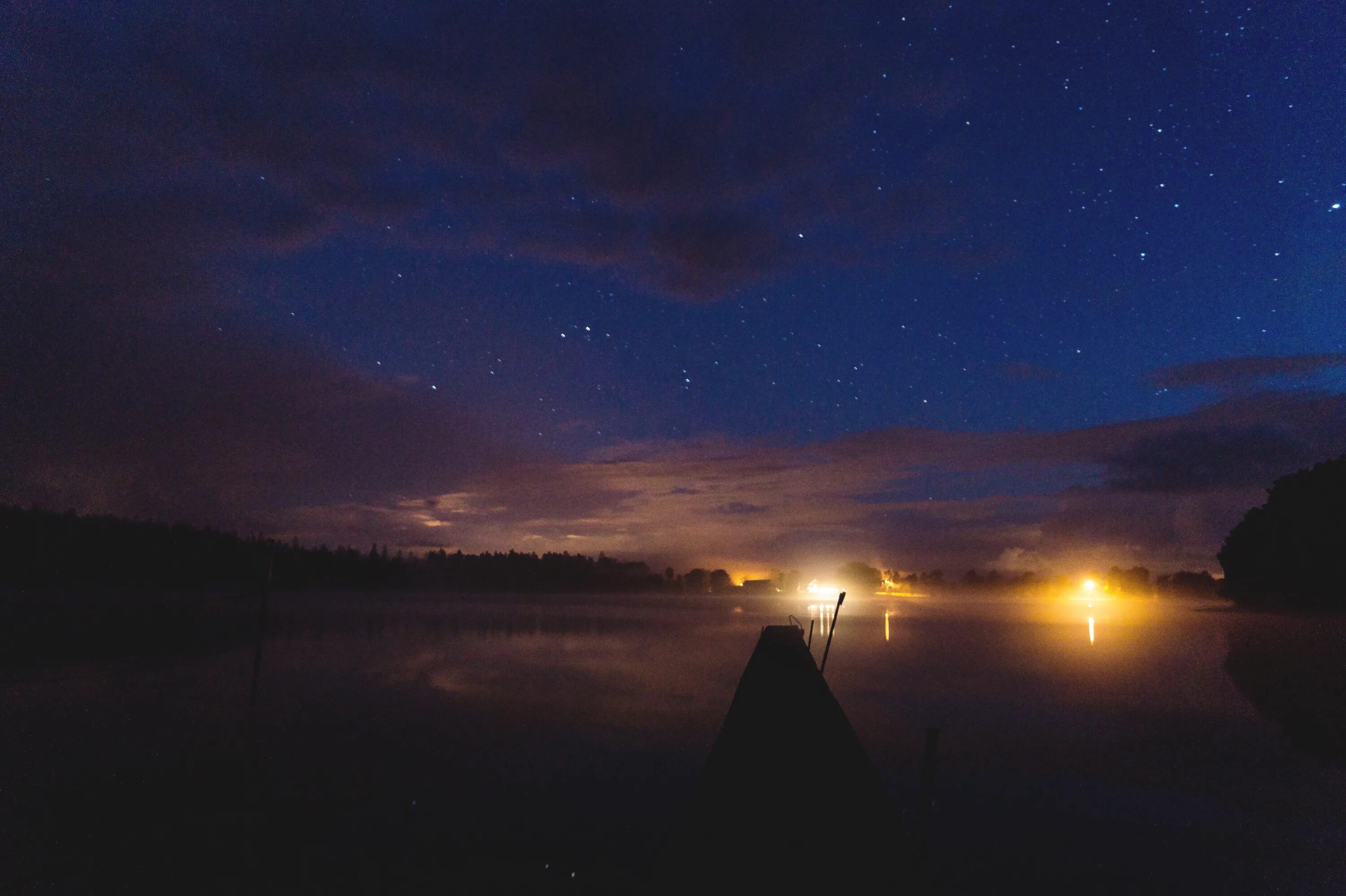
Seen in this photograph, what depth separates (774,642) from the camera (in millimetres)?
6098

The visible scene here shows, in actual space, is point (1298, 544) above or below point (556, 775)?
above

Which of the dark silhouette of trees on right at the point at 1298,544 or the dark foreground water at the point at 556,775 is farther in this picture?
the dark silhouette of trees on right at the point at 1298,544

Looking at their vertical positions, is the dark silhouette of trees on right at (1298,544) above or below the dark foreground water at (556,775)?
above

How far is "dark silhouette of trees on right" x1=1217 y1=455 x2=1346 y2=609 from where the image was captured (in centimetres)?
8538

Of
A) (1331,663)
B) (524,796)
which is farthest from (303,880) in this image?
(1331,663)

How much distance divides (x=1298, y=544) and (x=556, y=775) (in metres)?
118

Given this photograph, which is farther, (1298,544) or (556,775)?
(1298,544)

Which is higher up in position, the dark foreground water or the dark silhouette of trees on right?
the dark silhouette of trees on right

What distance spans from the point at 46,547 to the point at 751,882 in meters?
175

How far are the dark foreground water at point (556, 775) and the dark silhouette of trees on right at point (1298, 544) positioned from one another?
67.2m

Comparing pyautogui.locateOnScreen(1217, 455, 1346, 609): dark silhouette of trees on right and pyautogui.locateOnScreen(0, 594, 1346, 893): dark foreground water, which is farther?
pyautogui.locateOnScreen(1217, 455, 1346, 609): dark silhouette of trees on right

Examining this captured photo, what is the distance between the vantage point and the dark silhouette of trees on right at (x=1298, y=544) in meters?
85.4

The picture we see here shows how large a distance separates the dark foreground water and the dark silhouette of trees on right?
67.2 m

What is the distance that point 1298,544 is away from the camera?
299ft
